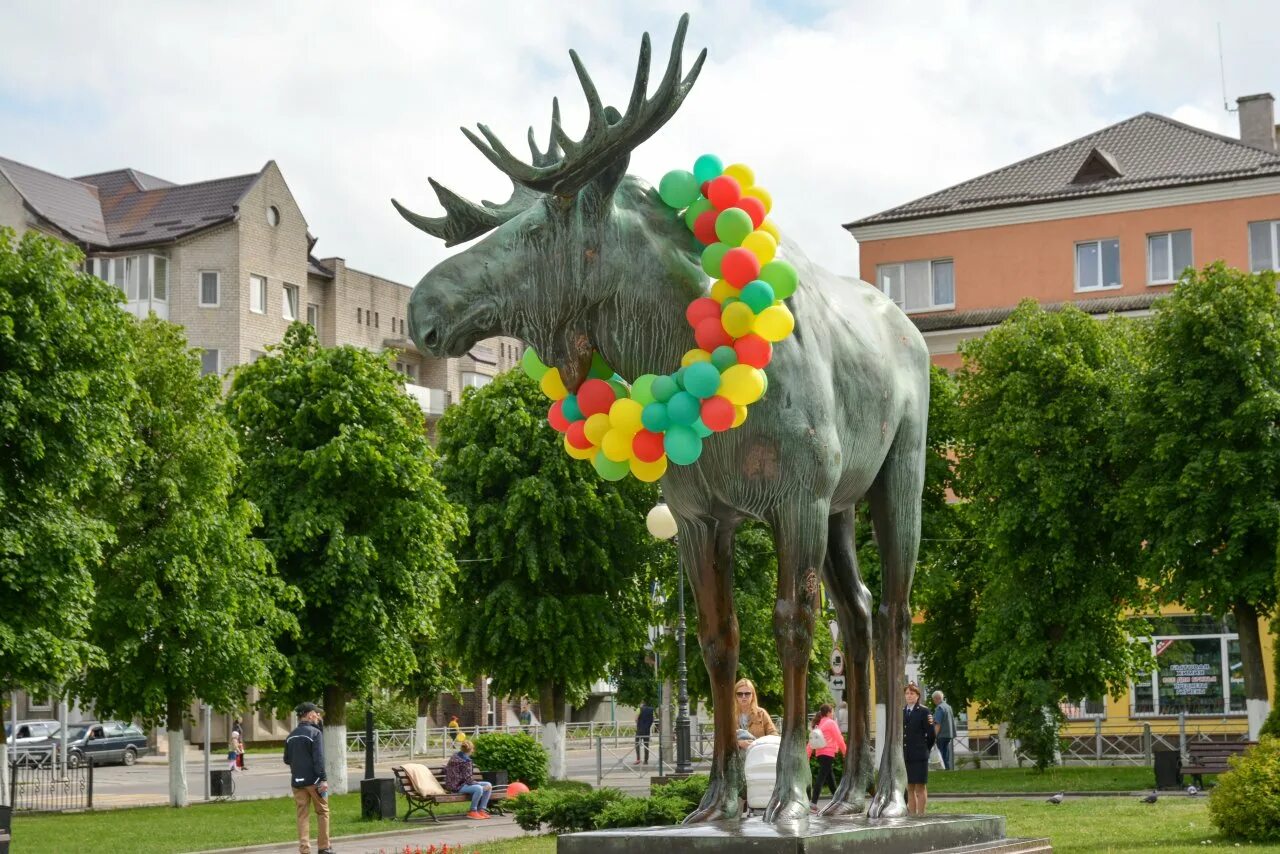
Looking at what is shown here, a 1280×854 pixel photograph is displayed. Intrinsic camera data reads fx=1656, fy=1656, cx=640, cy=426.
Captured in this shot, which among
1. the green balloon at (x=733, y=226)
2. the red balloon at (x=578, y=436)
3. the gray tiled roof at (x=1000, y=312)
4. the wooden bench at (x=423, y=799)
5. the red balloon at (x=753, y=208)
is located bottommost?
Answer: the wooden bench at (x=423, y=799)

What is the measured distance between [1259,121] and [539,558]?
2769cm

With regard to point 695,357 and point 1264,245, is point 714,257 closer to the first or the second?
point 695,357

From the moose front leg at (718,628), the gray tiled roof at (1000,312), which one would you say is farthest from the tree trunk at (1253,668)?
the moose front leg at (718,628)

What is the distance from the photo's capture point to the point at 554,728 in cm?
4044

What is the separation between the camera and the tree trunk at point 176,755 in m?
33.9

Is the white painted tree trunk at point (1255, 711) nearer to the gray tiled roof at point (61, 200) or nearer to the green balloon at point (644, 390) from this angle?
the green balloon at point (644, 390)

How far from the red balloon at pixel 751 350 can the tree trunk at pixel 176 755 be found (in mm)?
28528

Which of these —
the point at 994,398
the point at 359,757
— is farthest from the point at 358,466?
the point at 359,757

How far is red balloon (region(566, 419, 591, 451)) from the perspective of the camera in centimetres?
806

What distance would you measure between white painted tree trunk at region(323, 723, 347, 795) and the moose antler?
3161 centimetres

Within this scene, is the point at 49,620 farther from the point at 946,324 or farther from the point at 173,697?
the point at 946,324

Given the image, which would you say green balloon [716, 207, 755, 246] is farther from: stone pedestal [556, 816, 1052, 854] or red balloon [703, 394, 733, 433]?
stone pedestal [556, 816, 1052, 854]

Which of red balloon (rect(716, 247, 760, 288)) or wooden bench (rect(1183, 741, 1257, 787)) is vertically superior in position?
red balloon (rect(716, 247, 760, 288))

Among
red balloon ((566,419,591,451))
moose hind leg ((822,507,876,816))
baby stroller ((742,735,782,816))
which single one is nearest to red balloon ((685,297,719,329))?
red balloon ((566,419,591,451))
